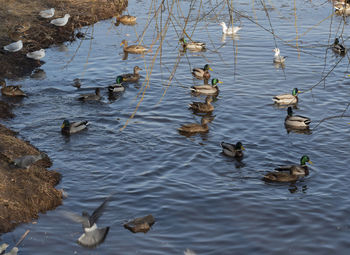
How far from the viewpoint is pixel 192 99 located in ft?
61.9

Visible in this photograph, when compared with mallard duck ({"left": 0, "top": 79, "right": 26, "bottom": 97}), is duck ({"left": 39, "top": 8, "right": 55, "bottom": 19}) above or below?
above

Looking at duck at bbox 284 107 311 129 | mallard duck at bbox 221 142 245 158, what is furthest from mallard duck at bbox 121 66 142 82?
mallard duck at bbox 221 142 245 158

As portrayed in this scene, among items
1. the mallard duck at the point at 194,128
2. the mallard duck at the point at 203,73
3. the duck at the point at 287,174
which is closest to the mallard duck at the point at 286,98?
the mallard duck at the point at 194,128

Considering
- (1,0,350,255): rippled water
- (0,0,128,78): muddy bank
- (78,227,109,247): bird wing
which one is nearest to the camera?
(78,227,109,247): bird wing

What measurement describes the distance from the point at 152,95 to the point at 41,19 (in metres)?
10.3

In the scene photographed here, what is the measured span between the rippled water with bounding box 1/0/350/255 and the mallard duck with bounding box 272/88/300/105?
292 millimetres

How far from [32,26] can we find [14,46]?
Answer: 433 centimetres

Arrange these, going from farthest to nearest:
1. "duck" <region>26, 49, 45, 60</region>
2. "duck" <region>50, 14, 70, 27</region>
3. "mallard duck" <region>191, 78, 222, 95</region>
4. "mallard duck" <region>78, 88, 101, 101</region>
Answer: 1. "duck" <region>50, 14, 70, 27</region>
2. "duck" <region>26, 49, 45, 60</region>
3. "mallard duck" <region>191, 78, 222, 95</region>
4. "mallard duck" <region>78, 88, 101, 101</region>

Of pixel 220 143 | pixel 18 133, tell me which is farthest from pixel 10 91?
pixel 220 143

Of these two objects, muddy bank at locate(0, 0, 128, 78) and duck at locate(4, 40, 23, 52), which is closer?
duck at locate(4, 40, 23, 52)

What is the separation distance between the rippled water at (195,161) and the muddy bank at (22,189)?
259mm

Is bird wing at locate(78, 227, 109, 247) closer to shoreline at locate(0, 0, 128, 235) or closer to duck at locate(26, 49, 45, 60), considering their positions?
shoreline at locate(0, 0, 128, 235)

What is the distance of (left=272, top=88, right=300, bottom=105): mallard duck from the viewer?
17.2 m

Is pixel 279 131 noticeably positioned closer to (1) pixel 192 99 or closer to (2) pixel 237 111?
(2) pixel 237 111
